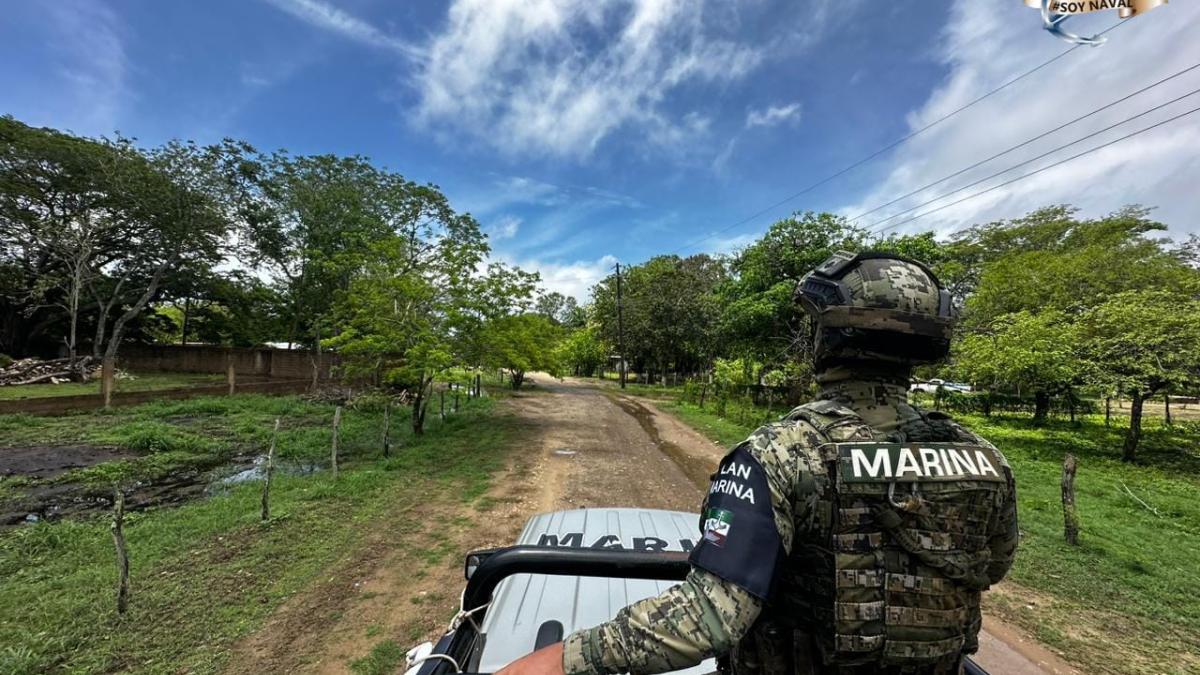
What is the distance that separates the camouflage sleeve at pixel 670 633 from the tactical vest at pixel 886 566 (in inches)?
6.8

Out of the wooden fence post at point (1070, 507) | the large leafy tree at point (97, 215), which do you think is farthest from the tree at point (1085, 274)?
the large leafy tree at point (97, 215)

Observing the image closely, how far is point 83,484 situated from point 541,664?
36.6 feet

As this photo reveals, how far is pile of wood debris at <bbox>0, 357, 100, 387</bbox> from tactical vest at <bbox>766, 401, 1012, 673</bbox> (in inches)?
1156

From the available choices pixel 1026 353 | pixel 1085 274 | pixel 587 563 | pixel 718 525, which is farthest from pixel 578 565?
pixel 1085 274

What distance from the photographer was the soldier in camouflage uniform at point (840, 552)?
0.95 meters

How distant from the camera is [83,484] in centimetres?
781

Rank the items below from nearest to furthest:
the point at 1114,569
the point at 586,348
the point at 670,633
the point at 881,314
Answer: the point at 670,633
the point at 881,314
the point at 1114,569
the point at 586,348

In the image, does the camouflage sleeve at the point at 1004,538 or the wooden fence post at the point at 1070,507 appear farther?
the wooden fence post at the point at 1070,507

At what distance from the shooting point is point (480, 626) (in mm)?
1845

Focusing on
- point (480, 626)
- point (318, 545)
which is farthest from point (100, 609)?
Result: point (480, 626)

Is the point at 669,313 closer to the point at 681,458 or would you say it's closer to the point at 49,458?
the point at 681,458

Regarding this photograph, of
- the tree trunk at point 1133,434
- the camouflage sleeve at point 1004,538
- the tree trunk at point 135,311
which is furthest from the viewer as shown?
the tree trunk at point 135,311

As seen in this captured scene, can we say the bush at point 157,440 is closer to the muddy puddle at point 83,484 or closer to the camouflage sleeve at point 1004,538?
the muddy puddle at point 83,484

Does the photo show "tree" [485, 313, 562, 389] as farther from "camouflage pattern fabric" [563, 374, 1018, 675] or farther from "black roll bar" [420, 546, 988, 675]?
"camouflage pattern fabric" [563, 374, 1018, 675]
